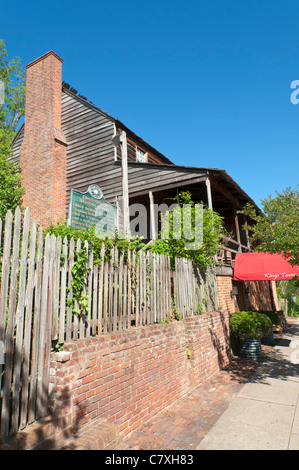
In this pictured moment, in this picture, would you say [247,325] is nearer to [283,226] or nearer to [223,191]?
[283,226]

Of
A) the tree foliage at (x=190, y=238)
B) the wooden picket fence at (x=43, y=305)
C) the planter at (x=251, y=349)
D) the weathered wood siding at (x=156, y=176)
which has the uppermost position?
the weathered wood siding at (x=156, y=176)

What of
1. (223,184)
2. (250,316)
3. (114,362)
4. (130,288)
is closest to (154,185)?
(223,184)

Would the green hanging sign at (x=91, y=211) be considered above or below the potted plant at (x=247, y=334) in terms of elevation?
above

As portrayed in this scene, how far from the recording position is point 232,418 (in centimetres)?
467

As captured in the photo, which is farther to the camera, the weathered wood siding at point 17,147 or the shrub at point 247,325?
the weathered wood siding at point 17,147

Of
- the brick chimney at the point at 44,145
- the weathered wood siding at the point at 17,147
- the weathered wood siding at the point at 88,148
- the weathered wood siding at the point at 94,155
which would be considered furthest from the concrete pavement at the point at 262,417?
the weathered wood siding at the point at 17,147

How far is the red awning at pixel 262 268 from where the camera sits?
1030 cm

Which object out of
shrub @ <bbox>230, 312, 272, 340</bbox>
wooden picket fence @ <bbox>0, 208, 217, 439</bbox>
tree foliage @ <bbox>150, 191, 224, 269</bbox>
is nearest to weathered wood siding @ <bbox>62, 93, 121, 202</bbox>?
tree foliage @ <bbox>150, 191, 224, 269</bbox>

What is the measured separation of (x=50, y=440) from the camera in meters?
2.83

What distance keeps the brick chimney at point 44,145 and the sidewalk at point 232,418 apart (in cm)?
941

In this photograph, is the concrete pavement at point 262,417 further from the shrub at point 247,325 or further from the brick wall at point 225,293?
the brick wall at point 225,293

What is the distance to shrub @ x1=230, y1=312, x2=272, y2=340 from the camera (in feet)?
28.7

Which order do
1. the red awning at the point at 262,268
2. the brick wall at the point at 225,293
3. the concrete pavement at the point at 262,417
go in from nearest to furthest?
the concrete pavement at the point at 262,417
the brick wall at the point at 225,293
the red awning at the point at 262,268

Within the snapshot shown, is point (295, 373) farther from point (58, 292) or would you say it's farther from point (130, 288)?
point (58, 292)
